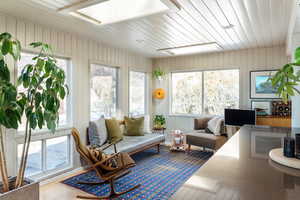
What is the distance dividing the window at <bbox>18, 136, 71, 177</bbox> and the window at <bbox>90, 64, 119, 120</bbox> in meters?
0.86

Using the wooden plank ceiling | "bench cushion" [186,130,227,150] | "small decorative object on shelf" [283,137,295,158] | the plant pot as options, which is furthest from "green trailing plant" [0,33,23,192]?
"bench cushion" [186,130,227,150]

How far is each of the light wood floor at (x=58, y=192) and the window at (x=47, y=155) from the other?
12.4 inches

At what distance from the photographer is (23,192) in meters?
2.30

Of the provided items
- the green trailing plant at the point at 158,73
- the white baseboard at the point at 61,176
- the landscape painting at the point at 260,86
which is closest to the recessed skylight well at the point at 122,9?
the white baseboard at the point at 61,176

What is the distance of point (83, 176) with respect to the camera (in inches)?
138

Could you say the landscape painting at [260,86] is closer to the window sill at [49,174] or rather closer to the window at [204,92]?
the window at [204,92]

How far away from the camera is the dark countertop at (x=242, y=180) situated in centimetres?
81

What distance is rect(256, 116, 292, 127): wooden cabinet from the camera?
159 inches

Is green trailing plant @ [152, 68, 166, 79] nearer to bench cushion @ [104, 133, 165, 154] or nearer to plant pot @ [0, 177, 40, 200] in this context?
bench cushion @ [104, 133, 165, 154]

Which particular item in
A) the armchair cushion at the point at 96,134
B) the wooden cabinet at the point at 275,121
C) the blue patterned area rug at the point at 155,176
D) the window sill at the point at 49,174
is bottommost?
the blue patterned area rug at the point at 155,176

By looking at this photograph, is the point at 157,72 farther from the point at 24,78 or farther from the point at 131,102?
the point at 24,78

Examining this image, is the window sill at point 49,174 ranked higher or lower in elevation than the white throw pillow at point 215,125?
lower

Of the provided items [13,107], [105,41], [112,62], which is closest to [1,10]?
[13,107]

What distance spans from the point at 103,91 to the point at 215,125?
2688 millimetres
